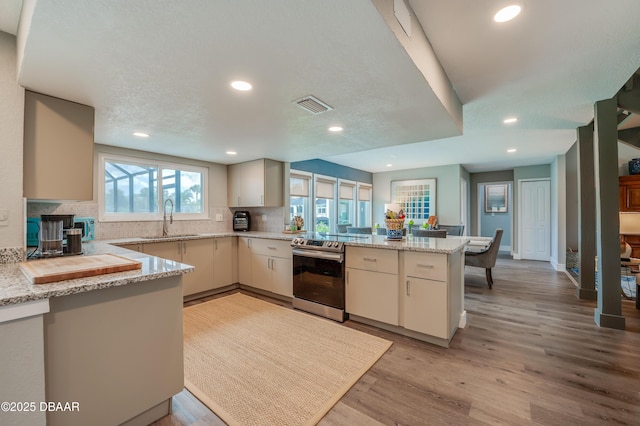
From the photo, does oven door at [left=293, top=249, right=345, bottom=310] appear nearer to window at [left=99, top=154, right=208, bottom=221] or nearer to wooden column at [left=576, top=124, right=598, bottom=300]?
window at [left=99, top=154, right=208, bottom=221]

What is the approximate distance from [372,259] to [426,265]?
0.54 metres

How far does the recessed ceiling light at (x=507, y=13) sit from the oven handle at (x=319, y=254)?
89.2 inches

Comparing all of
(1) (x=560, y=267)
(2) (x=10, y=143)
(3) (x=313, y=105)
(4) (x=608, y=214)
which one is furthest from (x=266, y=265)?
(1) (x=560, y=267)

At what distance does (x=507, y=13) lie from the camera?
154 centimetres

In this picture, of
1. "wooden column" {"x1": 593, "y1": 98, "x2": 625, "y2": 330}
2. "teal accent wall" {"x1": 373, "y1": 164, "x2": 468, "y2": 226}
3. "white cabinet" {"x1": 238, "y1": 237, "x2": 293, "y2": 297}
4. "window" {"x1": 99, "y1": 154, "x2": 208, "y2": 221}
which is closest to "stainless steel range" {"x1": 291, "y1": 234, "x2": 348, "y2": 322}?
"white cabinet" {"x1": 238, "y1": 237, "x2": 293, "y2": 297}

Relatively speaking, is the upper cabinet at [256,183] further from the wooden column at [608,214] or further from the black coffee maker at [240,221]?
the wooden column at [608,214]

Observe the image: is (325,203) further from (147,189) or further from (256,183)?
(147,189)

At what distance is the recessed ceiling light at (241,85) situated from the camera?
1.83 m

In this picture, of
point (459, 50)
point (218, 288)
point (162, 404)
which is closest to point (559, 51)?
point (459, 50)

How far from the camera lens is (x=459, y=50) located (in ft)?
6.22

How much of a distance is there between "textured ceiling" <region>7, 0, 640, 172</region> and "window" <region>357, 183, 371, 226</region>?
4417mm

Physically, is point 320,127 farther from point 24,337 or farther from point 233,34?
point 24,337

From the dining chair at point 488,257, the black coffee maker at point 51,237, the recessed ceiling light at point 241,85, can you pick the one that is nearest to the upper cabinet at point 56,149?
the black coffee maker at point 51,237

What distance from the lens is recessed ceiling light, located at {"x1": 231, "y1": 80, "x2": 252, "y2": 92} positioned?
183 cm
